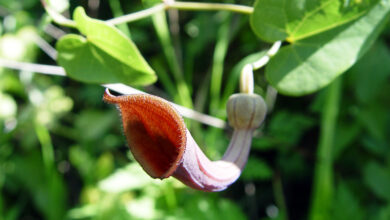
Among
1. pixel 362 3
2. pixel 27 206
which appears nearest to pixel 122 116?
pixel 362 3

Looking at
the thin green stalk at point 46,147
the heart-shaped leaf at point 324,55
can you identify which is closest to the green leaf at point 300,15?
the heart-shaped leaf at point 324,55

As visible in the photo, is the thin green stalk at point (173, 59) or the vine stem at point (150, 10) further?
the thin green stalk at point (173, 59)

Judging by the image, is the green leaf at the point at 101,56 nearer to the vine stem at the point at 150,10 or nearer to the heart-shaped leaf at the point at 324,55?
the vine stem at the point at 150,10

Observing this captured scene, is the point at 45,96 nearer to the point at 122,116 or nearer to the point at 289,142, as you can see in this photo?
the point at 289,142

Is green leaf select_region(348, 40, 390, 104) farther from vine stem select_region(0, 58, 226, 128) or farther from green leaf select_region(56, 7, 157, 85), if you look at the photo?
green leaf select_region(56, 7, 157, 85)

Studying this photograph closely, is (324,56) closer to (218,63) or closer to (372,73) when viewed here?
(372,73)
